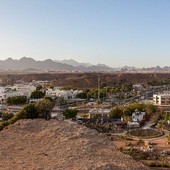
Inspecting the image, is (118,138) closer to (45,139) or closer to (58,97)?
(45,139)

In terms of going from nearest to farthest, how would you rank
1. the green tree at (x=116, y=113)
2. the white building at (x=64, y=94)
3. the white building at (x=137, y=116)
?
the white building at (x=137, y=116)
the green tree at (x=116, y=113)
the white building at (x=64, y=94)

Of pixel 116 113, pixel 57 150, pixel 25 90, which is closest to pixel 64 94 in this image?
pixel 25 90

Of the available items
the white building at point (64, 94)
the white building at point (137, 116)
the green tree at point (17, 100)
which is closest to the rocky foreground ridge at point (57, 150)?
the white building at point (137, 116)

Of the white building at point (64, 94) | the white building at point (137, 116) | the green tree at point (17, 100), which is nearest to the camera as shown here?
the white building at point (137, 116)

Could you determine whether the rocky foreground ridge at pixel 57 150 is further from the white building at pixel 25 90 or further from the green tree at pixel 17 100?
the white building at pixel 25 90

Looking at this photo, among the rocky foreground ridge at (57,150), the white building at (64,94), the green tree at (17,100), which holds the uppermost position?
the rocky foreground ridge at (57,150)

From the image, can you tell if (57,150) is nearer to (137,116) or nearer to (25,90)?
(137,116)

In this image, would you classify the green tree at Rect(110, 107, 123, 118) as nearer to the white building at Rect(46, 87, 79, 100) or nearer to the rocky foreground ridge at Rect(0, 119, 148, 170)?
the white building at Rect(46, 87, 79, 100)

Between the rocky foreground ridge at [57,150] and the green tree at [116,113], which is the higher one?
the rocky foreground ridge at [57,150]
